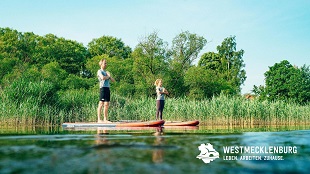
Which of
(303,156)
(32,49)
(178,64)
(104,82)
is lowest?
(303,156)

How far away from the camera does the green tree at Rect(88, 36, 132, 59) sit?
5431 centimetres

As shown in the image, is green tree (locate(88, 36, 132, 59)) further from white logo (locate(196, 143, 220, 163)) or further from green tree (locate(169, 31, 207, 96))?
white logo (locate(196, 143, 220, 163))

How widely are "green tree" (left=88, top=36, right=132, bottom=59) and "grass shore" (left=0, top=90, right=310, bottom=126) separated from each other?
3637 cm

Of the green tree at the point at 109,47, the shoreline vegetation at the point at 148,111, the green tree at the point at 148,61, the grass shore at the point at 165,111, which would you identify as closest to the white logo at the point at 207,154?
the shoreline vegetation at the point at 148,111

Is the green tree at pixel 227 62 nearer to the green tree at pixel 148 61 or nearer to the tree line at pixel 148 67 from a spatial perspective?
the tree line at pixel 148 67

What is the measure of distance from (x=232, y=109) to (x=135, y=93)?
793 inches

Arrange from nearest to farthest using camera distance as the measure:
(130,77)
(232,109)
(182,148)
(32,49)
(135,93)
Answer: (182,148)
(232,109)
(135,93)
(130,77)
(32,49)

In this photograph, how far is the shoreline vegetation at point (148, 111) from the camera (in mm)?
14914

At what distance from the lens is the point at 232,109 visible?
1567cm

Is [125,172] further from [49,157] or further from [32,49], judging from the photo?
[32,49]

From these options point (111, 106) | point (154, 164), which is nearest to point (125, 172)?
point (154, 164)

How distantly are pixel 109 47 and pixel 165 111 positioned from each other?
39502 mm

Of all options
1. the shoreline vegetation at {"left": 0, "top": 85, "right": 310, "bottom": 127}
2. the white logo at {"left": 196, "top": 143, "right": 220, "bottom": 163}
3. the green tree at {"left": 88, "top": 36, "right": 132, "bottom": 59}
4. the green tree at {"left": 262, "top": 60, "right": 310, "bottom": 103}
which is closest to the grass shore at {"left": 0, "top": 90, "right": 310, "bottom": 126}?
the shoreline vegetation at {"left": 0, "top": 85, "right": 310, "bottom": 127}

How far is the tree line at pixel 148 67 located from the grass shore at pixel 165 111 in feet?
39.2
